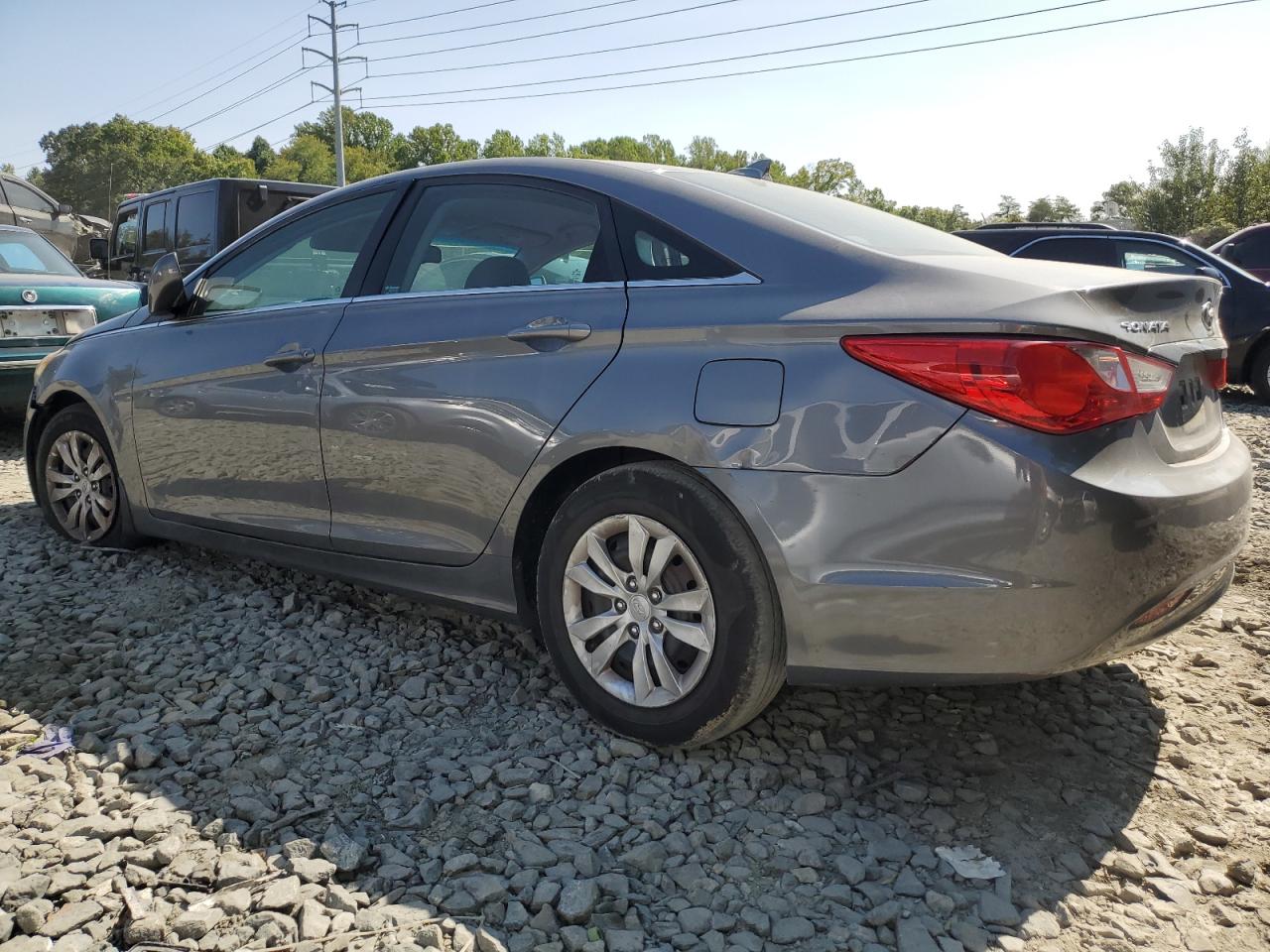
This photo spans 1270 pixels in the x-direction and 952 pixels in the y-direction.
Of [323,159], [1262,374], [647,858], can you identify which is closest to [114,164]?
[323,159]

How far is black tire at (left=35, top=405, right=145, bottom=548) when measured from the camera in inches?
176

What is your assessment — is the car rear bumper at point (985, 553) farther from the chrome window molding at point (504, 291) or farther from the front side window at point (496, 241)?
the front side window at point (496, 241)

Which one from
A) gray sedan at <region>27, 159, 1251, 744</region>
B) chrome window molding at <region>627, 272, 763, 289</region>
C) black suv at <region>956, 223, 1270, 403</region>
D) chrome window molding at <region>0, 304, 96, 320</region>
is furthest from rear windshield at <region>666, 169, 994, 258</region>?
black suv at <region>956, 223, 1270, 403</region>

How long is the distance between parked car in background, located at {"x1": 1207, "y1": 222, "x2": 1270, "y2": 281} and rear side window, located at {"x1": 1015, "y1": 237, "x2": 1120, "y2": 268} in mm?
2741

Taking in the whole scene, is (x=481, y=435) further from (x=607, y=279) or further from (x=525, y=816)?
(x=525, y=816)

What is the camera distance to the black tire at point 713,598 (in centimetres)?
250

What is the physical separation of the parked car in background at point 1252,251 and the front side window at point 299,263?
35.7ft

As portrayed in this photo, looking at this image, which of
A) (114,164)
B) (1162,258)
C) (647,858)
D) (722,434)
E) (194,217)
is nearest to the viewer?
(647,858)

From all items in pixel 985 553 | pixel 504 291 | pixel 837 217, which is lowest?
pixel 985 553

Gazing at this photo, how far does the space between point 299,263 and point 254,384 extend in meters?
0.51

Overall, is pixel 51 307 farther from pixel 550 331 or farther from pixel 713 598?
pixel 713 598

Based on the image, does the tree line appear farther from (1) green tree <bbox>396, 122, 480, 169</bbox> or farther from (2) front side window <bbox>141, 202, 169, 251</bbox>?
(2) front side window <bbox>141, 202, 169, 251</bbox>

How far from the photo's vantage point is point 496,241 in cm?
326

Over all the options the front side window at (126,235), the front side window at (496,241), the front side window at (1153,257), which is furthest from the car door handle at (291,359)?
the front side window at (126,235)
